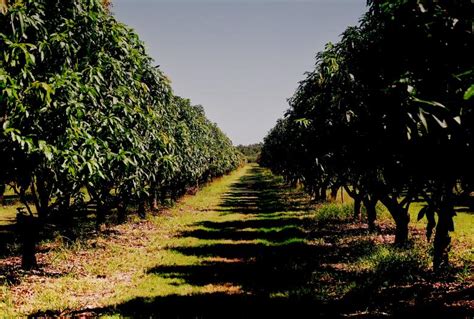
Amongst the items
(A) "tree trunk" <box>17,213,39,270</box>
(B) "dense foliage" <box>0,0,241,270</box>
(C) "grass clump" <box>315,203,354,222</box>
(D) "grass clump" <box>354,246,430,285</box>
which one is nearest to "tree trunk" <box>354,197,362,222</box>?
(C) "grass clump" <box>315,203,354,222</box>

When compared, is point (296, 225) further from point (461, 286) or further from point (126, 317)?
point (126, 317)

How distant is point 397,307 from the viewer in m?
9.71

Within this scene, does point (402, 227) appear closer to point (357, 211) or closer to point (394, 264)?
point (394, 264)

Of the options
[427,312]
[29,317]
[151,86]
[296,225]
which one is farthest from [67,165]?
[296,225]

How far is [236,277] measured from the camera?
1368cm

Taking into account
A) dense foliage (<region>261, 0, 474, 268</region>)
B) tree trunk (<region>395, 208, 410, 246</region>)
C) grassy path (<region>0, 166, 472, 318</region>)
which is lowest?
grassy path (<region>0, 166, 472, 318</region>)

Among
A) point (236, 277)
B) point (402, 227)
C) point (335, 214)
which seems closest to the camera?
point (236, 277)

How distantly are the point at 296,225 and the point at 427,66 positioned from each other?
18.0 m

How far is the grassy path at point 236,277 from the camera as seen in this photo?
1034 cm

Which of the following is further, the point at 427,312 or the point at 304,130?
the point at 304,130

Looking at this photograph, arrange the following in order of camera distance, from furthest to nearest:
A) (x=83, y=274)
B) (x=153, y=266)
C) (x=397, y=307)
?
(x=153, y=266) → (x=83, y=274) → (x=397, y=307)

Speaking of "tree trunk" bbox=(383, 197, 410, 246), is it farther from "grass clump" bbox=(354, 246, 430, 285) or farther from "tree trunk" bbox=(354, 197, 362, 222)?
"tree trunk" bbox=(354, 197, 362, 222)

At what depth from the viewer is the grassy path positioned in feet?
33.9

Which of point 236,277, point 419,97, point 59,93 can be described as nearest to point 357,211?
point 236,277
